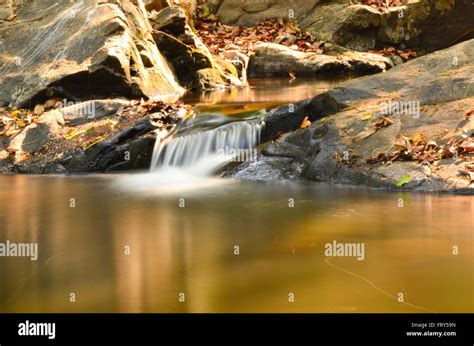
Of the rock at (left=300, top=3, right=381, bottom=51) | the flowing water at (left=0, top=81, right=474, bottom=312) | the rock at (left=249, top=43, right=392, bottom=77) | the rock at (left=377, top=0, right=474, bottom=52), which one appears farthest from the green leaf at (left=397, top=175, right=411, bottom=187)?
the rock at (left=377, top=0, right=474, bottom=52)

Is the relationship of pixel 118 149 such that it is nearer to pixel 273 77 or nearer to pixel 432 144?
pixel 432 144

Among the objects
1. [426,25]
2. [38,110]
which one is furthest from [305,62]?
[38,110]

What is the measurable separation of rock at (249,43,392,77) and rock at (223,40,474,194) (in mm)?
8335

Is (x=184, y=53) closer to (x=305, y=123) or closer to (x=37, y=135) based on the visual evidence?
(x=37, y=135)

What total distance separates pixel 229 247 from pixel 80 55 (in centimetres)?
877

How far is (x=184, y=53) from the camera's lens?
1653 cm

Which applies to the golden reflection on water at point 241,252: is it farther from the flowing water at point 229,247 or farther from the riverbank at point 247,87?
the riverbank at point 247,87

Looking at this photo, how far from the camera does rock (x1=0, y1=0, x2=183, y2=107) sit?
13.4 meters

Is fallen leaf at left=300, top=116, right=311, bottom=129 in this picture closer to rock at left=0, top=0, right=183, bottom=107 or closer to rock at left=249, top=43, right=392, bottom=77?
rock at left=0, top=0, right=183, bottom=107

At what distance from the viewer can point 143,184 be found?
9656 millimetres

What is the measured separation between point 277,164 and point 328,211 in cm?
238

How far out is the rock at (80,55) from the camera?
13422 millimetres

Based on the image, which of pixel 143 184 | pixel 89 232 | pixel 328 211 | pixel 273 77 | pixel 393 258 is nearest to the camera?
pixel 393 258
